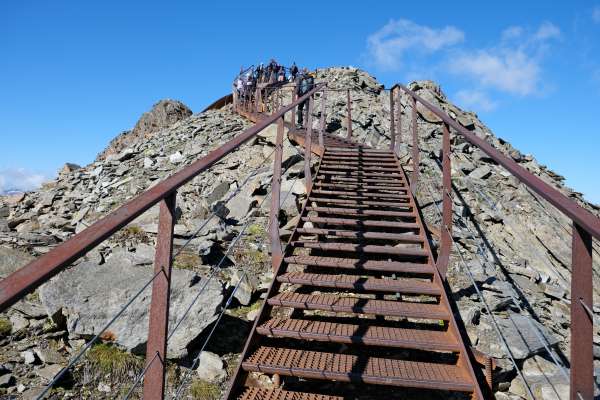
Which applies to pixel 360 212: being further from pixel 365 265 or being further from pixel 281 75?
pixel 281 75

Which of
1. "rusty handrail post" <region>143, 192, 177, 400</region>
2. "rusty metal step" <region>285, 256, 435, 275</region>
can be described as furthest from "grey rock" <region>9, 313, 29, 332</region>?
"rusty handrail post" <region>143, 192, 177, 400</region>

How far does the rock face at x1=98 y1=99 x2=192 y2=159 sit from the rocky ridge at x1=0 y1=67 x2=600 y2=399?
788cm

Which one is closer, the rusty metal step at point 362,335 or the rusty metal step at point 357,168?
the rusty metal step at point 362,335

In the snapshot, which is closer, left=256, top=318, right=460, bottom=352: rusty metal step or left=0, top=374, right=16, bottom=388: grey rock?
left=256, top=318, right=460, bottom=352: rusty metal step

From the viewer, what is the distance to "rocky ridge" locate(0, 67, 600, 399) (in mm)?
3924

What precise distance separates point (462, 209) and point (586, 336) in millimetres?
6412

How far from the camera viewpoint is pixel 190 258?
5.88m

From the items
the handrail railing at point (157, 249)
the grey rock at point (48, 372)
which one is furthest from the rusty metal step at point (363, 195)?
the handrail railing at point (157, 249)

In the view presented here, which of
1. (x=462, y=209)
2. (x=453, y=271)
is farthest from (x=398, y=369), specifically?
(x=462, y=209)

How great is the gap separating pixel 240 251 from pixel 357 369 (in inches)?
132

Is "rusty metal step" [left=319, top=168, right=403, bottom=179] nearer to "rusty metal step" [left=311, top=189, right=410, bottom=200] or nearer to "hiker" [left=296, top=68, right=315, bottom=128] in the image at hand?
"rusty metal step" [left=311, top=189, right=410, bottom=200]

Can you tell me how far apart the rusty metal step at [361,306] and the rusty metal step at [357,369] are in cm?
47

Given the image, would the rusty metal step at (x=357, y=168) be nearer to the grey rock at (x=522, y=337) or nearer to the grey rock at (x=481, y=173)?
the grey rock at (x=481, y=173)

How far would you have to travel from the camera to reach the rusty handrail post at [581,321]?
1.74m
